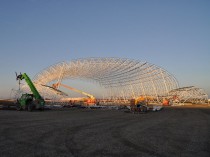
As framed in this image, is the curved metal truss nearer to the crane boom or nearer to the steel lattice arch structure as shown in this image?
the steel lattice arch structure

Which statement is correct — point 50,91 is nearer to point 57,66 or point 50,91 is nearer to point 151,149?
point 57,66

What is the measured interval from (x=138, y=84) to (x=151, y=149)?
58.6m

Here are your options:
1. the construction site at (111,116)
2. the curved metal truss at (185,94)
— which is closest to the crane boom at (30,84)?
the construction site at (111,116)

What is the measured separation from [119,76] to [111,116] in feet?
153

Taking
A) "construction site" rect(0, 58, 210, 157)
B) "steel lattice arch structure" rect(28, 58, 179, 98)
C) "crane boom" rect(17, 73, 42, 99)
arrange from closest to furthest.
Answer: "construction site" rect(0, 58, 210, 157) → "crane boom" rect(17, 73, 42, 99) → "steel lattice arch structure" rect(28, 58, 179, 98)

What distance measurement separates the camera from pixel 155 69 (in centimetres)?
5019

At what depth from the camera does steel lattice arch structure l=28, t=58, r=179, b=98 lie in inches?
2023

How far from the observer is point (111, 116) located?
17.6m

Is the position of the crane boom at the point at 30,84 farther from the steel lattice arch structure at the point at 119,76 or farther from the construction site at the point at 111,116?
the steel lattice arch structure at the point at 119,76

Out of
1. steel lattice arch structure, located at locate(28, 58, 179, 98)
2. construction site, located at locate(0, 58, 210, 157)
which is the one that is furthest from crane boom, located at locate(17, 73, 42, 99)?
steel lattice arch structure, located at locate(28, 58, 179, 98)

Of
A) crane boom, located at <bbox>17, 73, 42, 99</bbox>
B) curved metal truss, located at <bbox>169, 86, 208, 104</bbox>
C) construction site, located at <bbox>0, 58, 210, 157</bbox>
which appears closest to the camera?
construction site, located at <bbox>0, 58, 210, 157</bbox>

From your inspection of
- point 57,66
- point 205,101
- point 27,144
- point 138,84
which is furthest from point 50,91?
point 27,144

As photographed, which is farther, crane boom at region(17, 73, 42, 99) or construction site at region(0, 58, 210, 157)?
crane boom at region(17, 73, 42, 99)

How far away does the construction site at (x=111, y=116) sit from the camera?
20.0 feet
